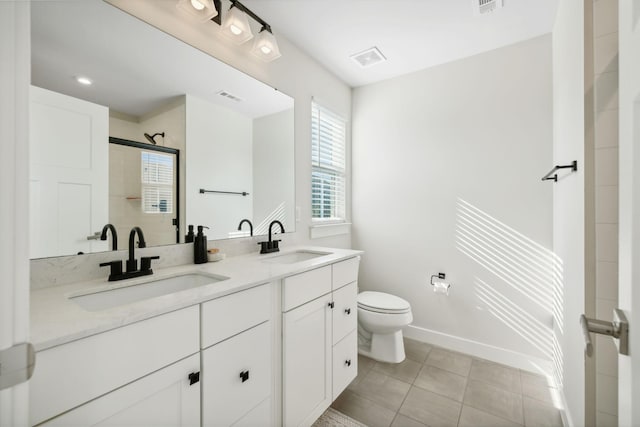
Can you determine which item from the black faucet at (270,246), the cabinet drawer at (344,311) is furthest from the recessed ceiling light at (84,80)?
the cabinet drawer at (344,311)

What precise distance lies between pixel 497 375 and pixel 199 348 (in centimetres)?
219

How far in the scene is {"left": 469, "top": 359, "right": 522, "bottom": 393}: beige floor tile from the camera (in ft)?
6.16

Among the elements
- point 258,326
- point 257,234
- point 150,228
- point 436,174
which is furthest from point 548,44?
point 150,228

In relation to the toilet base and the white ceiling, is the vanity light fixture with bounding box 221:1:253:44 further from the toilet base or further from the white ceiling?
the toilet base

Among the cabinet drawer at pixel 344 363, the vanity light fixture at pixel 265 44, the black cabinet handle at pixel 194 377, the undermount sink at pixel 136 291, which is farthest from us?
the vanity light fixture at pixel 265 44

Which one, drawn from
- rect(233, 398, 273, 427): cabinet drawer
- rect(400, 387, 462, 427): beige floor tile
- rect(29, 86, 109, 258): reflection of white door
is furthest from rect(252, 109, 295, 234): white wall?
rect(400, 387, 462, 427): beige floor tile

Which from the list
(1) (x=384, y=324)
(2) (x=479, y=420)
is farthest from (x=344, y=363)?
(2) (x=479, y=420)

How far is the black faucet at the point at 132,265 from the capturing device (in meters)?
1.11

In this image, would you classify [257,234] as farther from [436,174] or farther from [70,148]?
[436,174]

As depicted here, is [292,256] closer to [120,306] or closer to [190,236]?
[190,236]

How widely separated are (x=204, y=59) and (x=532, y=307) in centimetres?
287

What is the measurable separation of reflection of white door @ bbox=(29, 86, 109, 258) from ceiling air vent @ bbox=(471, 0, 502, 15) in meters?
2.24

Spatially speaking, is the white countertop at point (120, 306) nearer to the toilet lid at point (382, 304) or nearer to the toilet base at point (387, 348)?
the toilet lid at point (382, 304)

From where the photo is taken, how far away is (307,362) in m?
1.40
